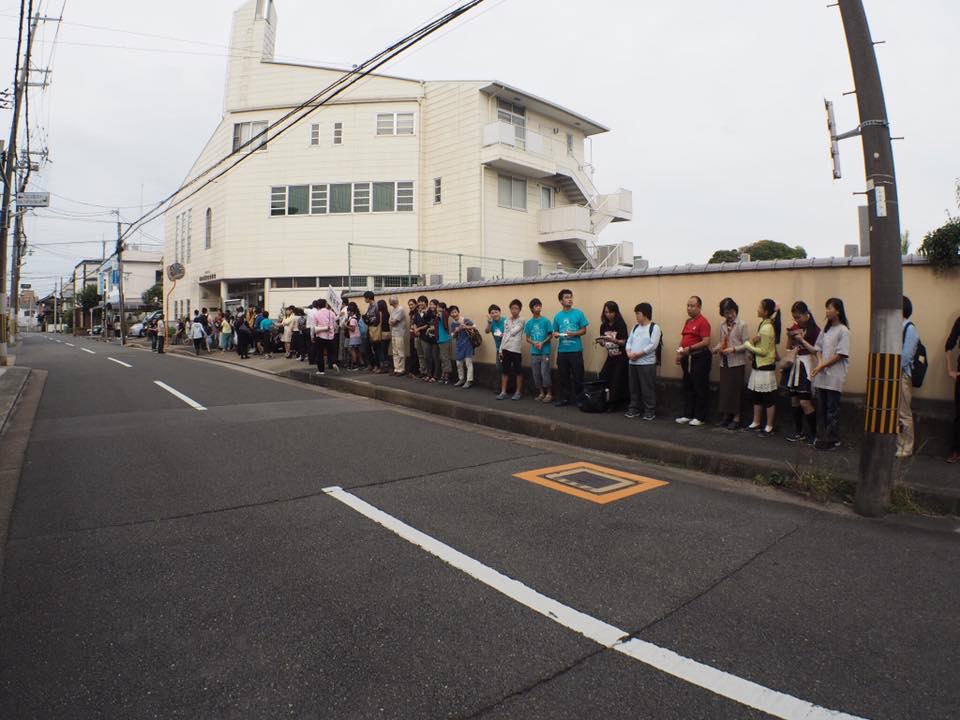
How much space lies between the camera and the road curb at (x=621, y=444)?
5116 mm

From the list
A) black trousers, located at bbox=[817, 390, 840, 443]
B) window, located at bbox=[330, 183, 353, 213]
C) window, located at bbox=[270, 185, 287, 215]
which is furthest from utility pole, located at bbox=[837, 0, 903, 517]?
window, located at bbox=[270, 185, 287, 215]

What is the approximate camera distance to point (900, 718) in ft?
7.66

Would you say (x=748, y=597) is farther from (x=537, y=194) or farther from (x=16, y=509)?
(x=537, y=194)

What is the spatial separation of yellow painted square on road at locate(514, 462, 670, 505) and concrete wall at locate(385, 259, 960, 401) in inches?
130

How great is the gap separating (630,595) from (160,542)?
3.23 metres

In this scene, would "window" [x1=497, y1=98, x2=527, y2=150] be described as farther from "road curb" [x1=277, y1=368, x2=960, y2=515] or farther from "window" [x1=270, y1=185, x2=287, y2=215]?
"road curb" [x1=277, y1=368, x2=960, y2=515]

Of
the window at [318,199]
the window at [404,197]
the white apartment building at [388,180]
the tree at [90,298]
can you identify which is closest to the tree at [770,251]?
the white apartment building at [388,180]

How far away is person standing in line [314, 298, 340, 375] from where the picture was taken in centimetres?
1353

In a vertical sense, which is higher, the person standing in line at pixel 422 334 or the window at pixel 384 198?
the window at pixel 384 198

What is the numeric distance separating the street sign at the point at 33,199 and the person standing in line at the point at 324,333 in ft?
39.1

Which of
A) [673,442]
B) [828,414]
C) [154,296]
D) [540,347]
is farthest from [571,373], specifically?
[154,296]

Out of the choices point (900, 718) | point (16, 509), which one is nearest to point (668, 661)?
point (900, 718)

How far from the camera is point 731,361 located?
777 cm

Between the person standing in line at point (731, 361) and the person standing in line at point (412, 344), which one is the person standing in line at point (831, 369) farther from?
the person standing in line at point (412, 344)
